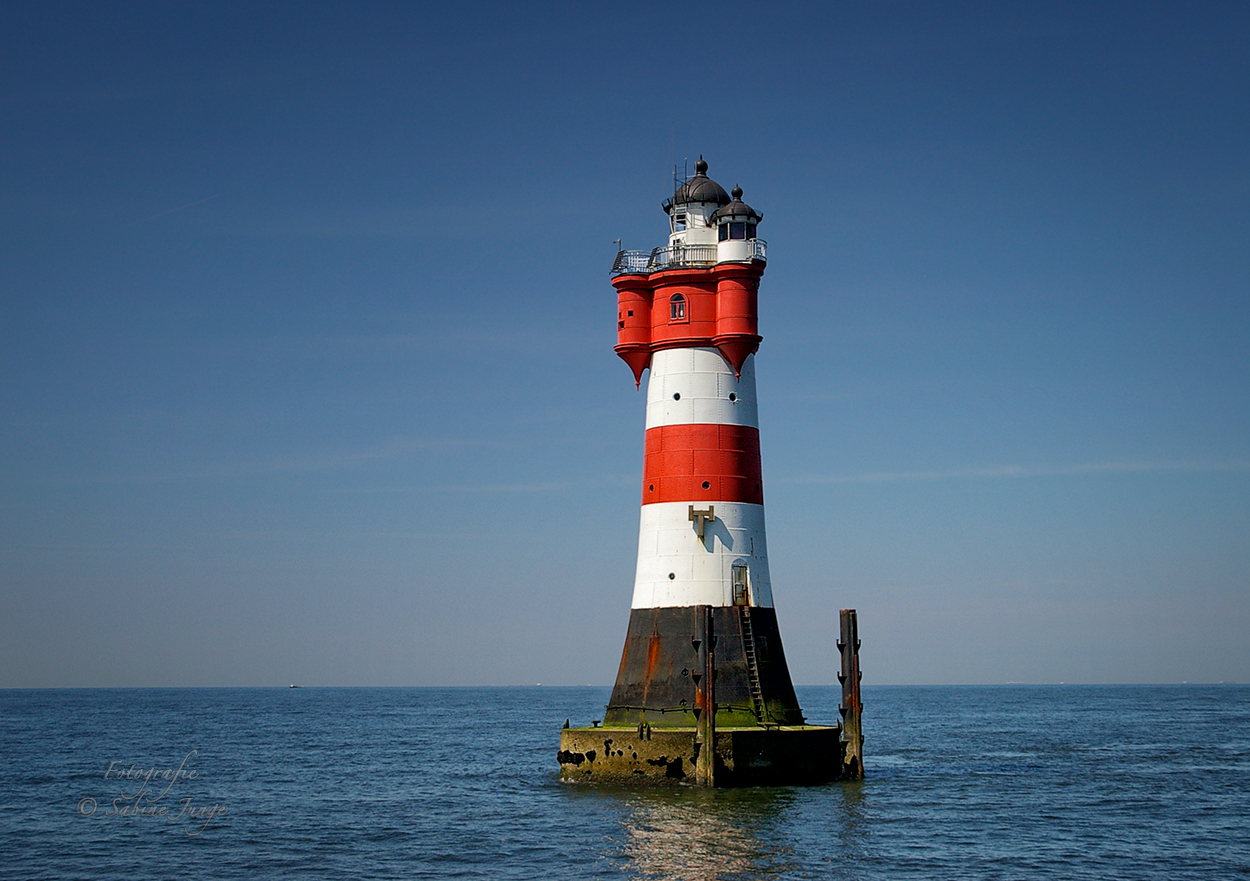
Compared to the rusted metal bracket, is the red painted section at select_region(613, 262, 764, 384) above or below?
above

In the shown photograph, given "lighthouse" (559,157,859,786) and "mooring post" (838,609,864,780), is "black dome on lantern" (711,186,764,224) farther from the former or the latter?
"mooring post" (838,609,864,780)

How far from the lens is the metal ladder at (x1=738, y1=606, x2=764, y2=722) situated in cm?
3616

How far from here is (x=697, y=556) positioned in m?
37.1

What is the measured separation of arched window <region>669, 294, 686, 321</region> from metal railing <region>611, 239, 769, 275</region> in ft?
3.16

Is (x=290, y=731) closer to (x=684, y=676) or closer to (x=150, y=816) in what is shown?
(x=150, y=816)

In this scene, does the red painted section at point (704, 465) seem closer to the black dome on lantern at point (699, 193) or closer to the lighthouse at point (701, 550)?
the lighthouse at point (701, 550)

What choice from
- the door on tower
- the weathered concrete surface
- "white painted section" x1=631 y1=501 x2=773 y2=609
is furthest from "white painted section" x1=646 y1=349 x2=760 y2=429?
the weathered concrete surface

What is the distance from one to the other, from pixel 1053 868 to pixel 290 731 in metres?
65.7

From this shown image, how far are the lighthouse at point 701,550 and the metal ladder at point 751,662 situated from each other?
1.4 inches

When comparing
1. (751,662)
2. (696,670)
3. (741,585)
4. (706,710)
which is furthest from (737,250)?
(706,710)

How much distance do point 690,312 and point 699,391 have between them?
236 centimetres

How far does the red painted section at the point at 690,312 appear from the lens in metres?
38.0

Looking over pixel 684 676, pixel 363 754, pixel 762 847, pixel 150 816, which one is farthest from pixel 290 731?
pixel 762 847

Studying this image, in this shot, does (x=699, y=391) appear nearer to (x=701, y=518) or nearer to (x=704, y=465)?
(x=704, y=465)
